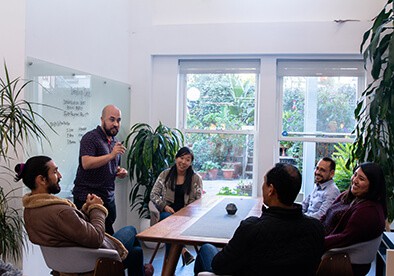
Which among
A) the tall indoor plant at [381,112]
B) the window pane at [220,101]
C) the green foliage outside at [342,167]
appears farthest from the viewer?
the window pane at [220,101]

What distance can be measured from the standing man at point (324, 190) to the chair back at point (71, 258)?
1807mm

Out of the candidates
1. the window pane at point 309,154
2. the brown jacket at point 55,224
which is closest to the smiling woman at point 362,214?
the brown jacket at point 55,224

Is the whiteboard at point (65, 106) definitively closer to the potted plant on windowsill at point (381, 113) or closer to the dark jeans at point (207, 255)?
the dark jeans at point (207, 255)

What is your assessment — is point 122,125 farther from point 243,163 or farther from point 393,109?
point 393,109

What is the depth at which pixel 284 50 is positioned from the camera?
5109 millimetres

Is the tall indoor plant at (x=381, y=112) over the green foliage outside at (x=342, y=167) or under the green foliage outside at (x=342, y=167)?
over

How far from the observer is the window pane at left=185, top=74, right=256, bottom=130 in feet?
18.0

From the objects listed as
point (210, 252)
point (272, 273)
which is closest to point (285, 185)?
point (272, 273)

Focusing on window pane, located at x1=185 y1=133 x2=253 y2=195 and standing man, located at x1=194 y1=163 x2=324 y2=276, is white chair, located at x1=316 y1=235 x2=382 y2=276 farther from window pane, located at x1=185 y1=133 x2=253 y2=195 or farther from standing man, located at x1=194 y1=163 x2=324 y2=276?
window pane, located at x1=185 y1=133 x2=253 y2=195

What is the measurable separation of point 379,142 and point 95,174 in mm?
2683

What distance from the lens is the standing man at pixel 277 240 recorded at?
1.99 m

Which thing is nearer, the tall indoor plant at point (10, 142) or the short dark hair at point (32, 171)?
the short dark hair at point (32, 171)

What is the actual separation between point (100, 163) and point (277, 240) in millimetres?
1945

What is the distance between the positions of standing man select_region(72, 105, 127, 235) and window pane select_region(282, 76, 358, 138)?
2361 mm
